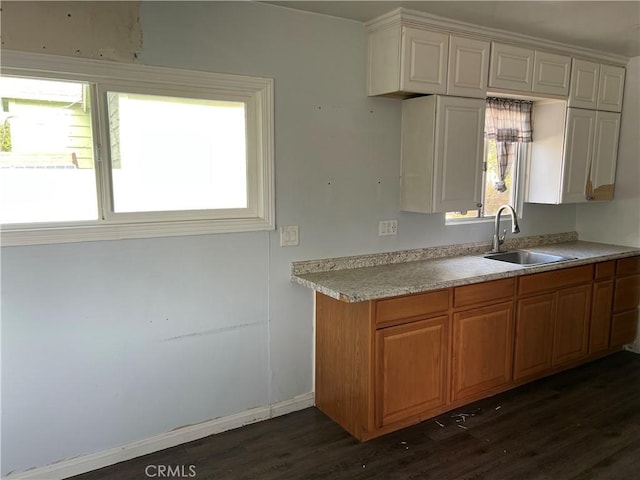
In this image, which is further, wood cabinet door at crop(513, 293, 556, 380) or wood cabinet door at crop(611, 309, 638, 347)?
wood cabinet door at crop(611, 309, 638, 347)

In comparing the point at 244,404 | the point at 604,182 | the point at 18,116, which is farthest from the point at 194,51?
the point at 604,182

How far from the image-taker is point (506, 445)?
264 centimetres

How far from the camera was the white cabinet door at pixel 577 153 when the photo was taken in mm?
3652

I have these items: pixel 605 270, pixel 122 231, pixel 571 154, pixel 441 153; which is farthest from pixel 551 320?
pixel 122 231

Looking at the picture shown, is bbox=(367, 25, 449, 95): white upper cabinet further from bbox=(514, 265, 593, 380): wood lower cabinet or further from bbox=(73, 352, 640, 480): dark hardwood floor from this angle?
bbox=(73, 352, 640, 480): dark hardwood floor

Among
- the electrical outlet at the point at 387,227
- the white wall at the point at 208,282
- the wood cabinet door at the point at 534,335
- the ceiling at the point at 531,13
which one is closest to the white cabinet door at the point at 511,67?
the ceiling at the point at 531,13

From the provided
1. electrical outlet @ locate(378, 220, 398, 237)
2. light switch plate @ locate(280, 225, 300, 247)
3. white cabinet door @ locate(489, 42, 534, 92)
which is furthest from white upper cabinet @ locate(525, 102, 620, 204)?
light switch plate @ locate(280, 225, 300, 247)

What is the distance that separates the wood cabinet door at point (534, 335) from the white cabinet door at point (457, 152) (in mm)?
789

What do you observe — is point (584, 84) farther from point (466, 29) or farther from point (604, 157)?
point (466, 29)

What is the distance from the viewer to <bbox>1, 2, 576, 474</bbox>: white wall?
225 centimetres

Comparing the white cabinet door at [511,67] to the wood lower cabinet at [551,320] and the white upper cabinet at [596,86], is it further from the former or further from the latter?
the wood lower cabinet at [551,320]

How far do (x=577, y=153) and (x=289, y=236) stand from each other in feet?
8.07

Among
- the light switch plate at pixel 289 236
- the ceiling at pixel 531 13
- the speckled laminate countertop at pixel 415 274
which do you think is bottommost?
the speckled laminate countertop at pixel 415 274

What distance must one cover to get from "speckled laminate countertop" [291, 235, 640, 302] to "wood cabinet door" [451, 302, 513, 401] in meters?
0.23
